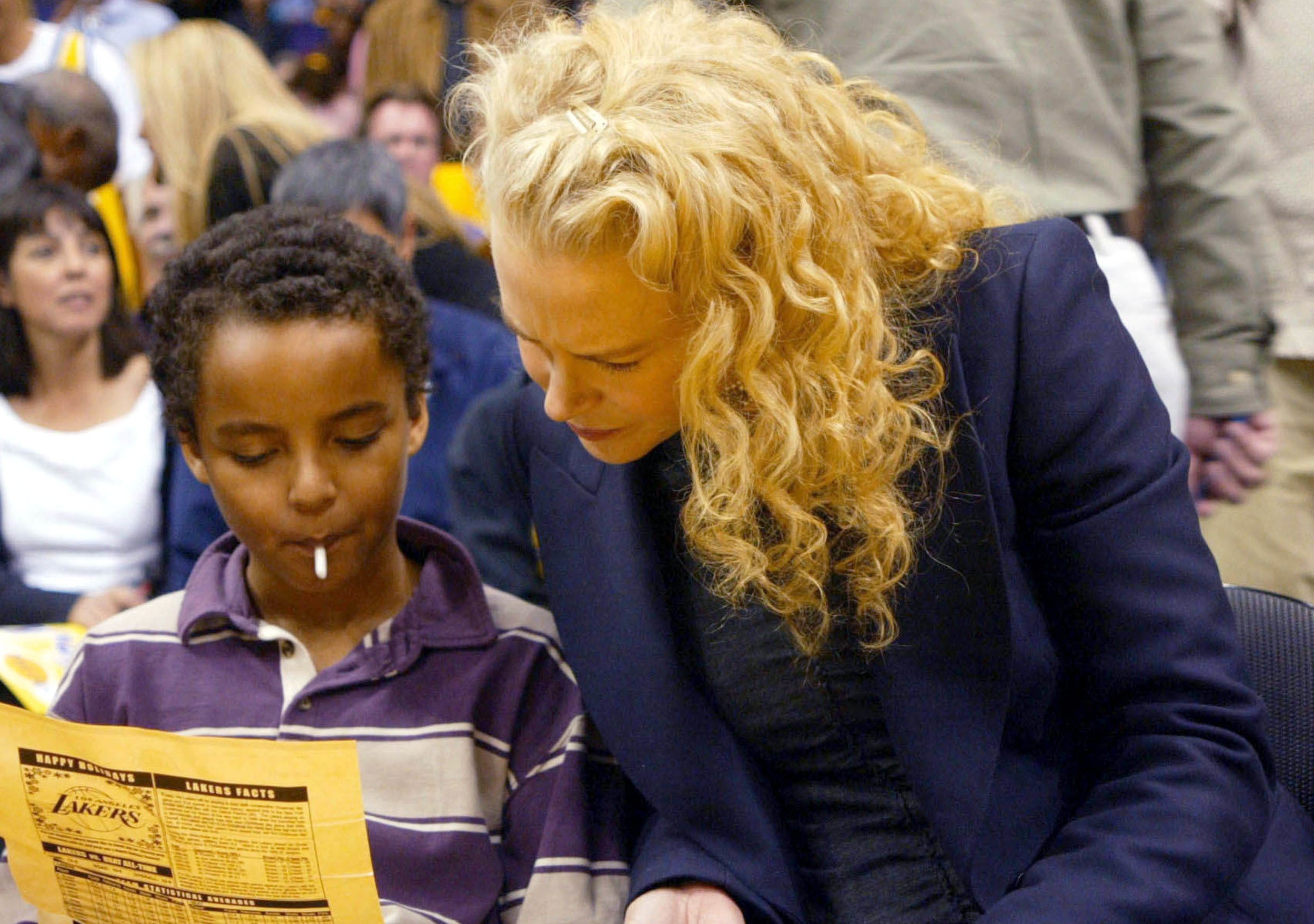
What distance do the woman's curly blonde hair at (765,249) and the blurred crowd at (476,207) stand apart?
27cm

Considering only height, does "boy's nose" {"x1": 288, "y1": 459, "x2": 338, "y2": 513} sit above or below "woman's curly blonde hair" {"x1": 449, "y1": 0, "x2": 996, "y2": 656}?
below

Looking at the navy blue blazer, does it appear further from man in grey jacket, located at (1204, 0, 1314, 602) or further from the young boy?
man in grey jacket, located at (1204, 0, 1314, 602)

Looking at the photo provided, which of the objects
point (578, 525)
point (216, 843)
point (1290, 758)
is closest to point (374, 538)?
point (578, 525)

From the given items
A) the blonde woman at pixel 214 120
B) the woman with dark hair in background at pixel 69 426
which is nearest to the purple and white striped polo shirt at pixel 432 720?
the woman with dark hair in background at pixel 69 426

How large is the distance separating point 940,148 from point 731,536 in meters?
0.73

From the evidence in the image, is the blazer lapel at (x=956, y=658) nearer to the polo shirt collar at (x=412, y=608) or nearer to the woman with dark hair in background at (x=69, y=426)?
the polo shirt collar at (x=412, y=608)

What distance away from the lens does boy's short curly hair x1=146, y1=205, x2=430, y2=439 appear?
55.9 inches

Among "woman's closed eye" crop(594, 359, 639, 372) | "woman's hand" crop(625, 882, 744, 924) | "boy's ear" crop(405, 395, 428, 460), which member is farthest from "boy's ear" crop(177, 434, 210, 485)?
"woman's hand" crop(625, 882, 744, 924)

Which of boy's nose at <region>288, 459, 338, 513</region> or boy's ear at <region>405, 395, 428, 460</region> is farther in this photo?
boy's ear at <region>405, 395, 428, 460</region>

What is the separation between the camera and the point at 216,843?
1.21 metres

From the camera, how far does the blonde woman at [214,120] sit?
2.84 meters

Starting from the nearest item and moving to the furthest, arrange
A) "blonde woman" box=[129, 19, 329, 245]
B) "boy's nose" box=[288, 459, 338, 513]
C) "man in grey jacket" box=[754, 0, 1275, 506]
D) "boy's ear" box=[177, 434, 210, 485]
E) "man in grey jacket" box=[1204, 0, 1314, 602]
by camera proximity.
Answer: "boy's nose" box=[288, 459, 338, 513] → "boy's ear" box=[177, 434, 210, 485] → "man in grey jacket" box=[754, 0, 1275, 506] → "man in grey jacket" box=[1204, 0, 1314, 602] → "blonde woman" box=[129, 19, 329, 245]

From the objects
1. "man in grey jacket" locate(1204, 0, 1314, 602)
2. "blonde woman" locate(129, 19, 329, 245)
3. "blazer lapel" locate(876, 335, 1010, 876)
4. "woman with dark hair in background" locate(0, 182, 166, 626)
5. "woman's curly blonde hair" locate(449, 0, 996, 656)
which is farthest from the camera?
"blonde woman" locate(129, 19, 329, 245)

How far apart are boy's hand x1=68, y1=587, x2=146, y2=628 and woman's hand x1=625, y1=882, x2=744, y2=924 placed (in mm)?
1308
